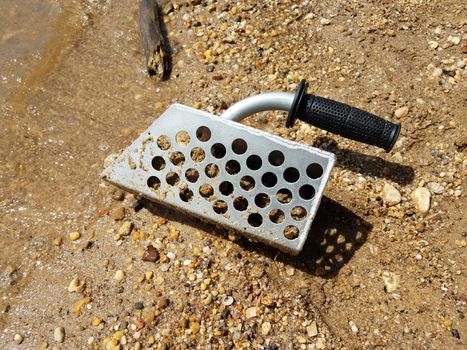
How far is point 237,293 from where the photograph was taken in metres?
2.15

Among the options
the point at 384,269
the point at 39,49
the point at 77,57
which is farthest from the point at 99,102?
the point at 384,269

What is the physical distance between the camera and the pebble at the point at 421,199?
7.52 feet

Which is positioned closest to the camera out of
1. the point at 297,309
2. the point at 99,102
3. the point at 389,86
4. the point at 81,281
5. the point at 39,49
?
the point at 297,309

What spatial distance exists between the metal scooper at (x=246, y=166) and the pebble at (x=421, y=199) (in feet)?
1.07

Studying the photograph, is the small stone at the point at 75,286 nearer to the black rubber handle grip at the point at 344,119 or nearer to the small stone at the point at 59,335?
the small stone at the point at 59,335

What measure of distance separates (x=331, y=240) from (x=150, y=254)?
0.80 m

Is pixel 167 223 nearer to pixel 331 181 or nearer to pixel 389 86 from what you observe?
pixel 331 181

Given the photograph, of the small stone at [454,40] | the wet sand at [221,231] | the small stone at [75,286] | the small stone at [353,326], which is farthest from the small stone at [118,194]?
the small stone at [454,40]

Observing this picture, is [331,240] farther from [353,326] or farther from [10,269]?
[10,269]

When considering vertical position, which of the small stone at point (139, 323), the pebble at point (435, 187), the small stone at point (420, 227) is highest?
the pebble at point (435, 187)

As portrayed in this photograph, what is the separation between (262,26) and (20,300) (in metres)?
1.86

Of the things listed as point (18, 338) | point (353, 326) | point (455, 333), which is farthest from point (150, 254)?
point (455, 333)

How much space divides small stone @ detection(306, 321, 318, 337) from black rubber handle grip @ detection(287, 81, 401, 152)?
79 cm

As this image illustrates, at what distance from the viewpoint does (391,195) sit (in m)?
2.32
